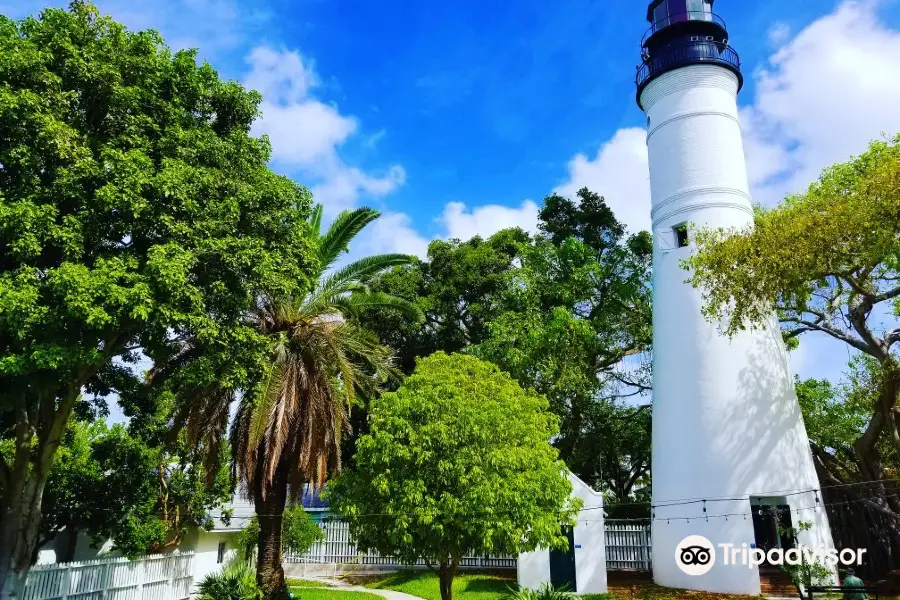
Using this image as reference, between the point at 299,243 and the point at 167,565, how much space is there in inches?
423

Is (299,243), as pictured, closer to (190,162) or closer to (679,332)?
(190,162)

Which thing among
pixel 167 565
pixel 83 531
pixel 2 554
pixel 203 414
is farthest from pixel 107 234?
pixel 83 531

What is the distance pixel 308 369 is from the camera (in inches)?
527

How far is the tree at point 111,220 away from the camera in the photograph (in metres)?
8.37

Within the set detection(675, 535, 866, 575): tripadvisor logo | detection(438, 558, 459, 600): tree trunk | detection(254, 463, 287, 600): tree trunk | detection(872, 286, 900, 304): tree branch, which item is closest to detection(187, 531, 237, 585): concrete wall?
detection(254, 463, 287, 600): tree trunk

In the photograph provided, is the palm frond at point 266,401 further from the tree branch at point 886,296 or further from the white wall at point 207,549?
the tree branch at point 886,296

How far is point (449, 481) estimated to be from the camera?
1067cm

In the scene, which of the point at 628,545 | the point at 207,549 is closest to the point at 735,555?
the point at 628,545

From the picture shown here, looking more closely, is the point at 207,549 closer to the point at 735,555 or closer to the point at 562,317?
the point at 562,317

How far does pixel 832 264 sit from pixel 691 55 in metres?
7.53

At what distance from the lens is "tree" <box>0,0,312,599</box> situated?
8367 mm

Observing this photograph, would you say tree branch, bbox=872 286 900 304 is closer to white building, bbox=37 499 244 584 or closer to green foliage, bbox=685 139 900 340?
green foliage, bbox=685 139 900 340

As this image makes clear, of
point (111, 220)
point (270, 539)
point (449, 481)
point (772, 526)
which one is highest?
point (111, 220)

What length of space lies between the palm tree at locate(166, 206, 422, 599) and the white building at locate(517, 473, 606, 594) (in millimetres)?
5719
